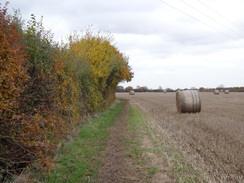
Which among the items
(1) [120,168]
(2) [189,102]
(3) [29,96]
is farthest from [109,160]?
(2) [189,102]

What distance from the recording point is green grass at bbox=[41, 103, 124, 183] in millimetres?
5591

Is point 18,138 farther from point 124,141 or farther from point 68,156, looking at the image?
point 124,141

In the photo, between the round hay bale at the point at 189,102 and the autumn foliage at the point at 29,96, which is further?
the round hay bale at the point at 189,102

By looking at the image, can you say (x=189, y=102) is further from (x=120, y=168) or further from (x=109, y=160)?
(x=120, y=168)

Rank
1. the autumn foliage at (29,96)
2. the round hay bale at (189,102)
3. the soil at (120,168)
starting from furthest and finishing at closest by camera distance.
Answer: the round hay bale at (189,102) < the soil at (120,168) < the autumn foliage at (29,96)

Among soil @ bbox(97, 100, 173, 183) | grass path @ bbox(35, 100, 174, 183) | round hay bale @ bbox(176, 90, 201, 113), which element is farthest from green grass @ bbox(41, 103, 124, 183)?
round hay bale @ bbox(176, 90, 201, 113)

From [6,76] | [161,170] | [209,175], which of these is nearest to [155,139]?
[161,170]

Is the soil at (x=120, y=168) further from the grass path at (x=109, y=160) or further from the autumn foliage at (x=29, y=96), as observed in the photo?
the autumn foliage at (x=29, y=96)

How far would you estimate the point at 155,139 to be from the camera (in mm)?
8727

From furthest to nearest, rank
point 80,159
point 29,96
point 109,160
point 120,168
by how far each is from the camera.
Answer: point 80,159
point 109,160
point 120,168
point 29,96

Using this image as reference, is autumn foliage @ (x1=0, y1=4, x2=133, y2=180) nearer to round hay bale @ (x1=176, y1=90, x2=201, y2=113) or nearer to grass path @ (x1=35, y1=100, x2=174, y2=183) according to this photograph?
grass path @ (x1=35, y1=100, x2=174, y2=183)

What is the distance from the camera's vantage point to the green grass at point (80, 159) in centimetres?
559

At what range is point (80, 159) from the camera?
22.9 feet

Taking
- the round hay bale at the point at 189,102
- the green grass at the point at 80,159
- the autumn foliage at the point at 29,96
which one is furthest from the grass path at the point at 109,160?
the round hay bale at the point at 189,102
